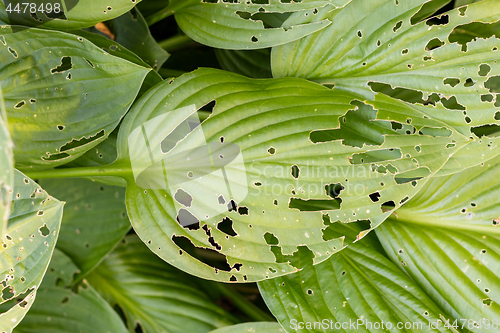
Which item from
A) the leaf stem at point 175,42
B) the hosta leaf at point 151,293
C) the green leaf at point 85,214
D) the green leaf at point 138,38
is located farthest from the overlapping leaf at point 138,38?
the hosta leaf at point 151,293

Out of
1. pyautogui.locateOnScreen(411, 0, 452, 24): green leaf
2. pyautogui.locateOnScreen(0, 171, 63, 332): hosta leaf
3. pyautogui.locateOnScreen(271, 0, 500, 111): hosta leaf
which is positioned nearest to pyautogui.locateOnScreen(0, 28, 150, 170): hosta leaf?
pyautogui.locateOnScreen(0, 171, 63, 332): hosta leaf

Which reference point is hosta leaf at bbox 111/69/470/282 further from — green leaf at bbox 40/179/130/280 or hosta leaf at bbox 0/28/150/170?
green leaf at bbox 40/179/130/280

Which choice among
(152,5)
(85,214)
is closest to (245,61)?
(152,5)

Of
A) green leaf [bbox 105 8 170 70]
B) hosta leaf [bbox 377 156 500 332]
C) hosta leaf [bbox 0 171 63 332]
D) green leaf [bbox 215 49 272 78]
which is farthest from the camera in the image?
green leaf [bbox 215 49 272 78]

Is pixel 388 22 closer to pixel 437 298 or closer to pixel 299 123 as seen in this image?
pixel 299 123

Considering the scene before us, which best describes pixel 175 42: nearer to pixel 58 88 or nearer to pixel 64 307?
pixel 58 88

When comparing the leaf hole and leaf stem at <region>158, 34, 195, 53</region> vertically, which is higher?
leaf stem at <region>158, 34, 195, 53</region>

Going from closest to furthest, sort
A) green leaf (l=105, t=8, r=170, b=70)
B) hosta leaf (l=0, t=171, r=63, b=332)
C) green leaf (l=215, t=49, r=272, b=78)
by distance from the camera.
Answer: hosta leaf (l=0, t=171, r=63, b=332)
green leaf (l=105, t=8, r=170, b=70)
green leaf (l=215, t=49, r=272, b=78)

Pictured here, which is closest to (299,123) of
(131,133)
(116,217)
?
(131,133)
